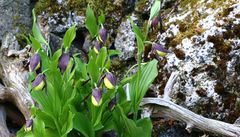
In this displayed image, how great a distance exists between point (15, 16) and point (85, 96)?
242 cm

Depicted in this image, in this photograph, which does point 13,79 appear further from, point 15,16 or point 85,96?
point 85,96

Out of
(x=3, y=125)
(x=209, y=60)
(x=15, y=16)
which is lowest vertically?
(x=3, y=125)

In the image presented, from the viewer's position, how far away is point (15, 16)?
5422 millimetres

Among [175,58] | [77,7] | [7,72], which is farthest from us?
[77,7]

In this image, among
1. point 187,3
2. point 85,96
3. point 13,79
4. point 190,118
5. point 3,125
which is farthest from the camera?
point 187,3

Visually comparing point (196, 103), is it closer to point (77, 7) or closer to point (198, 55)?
point (198, 55)

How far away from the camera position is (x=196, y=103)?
404 centimetres

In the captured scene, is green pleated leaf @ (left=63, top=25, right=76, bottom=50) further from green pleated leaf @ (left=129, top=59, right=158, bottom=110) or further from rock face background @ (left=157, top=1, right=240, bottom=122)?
rock face background @ (left=157, top=1, right=240, bottom=122)

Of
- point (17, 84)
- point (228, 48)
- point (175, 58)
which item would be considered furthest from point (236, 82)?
point (17, 84)

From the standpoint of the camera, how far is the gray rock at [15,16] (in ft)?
17.5

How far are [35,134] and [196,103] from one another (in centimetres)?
149

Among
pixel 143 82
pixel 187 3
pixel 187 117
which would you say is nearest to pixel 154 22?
pixel 143 82

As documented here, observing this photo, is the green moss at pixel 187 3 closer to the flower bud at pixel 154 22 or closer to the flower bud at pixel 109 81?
the flower bud at pixel 154 22

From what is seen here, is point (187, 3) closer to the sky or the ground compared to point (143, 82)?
closer to the sky
